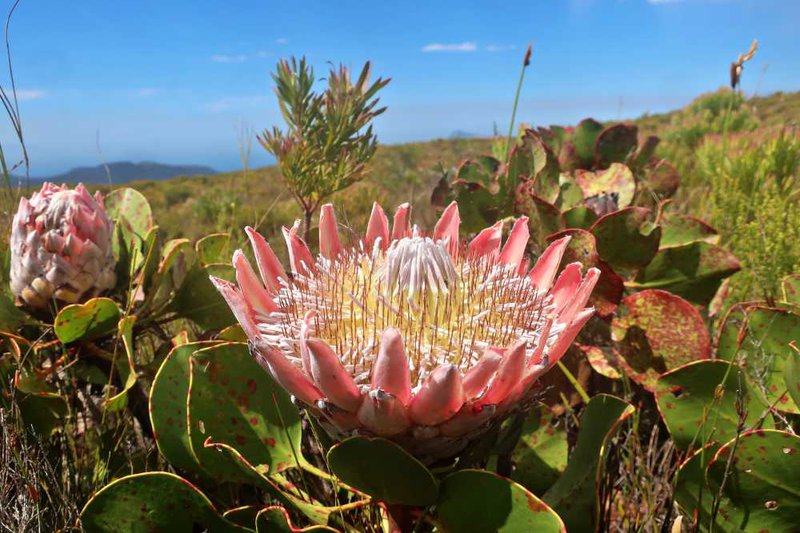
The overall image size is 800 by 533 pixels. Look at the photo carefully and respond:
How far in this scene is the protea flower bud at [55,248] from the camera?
1.39 meters

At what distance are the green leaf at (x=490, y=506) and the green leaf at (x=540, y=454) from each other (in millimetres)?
309

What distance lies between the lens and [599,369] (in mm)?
1413

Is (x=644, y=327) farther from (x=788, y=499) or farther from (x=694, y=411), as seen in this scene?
(x=788, y=499)

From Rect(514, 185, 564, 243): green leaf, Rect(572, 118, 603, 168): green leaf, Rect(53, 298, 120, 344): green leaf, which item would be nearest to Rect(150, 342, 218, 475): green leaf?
Rect(53, 298, 120, 344): green leaf

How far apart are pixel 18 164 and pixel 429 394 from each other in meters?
1.78

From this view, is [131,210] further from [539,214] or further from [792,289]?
[792,289]

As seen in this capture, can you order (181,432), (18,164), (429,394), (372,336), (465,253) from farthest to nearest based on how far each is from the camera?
(18,164), (465,253), (181,432), (372,336), (429,394)

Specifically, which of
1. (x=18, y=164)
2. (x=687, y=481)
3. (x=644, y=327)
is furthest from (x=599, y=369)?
(x=18, y=164)

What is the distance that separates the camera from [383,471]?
2.55 ft

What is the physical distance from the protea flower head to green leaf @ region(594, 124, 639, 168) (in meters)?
1.53

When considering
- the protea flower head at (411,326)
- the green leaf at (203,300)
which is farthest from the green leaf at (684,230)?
the green leaf at (203,300)

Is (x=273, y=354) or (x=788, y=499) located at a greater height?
(x=273, y=354)

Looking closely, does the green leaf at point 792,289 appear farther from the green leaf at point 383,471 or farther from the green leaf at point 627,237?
the green leaf at point 383,471

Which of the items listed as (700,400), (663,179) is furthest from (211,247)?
(663,179)
